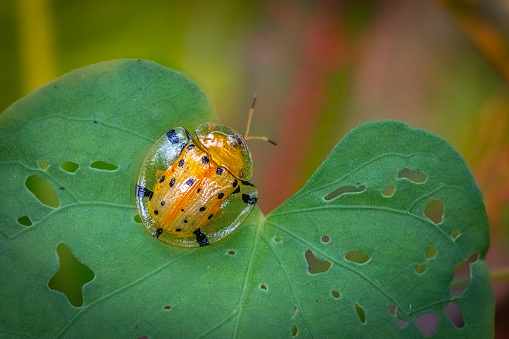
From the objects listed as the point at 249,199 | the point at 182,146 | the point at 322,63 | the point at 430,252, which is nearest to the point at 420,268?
the point at 430,252

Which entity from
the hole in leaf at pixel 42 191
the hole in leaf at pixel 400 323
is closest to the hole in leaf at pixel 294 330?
Answer: the hole in leaf at pixel 400 323

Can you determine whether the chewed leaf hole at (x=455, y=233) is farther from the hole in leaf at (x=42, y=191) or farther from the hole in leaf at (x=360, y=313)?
the hole in leaf at (x=42, y=191)

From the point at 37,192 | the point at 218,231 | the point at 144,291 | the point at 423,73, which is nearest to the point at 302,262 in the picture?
the point at 218,231

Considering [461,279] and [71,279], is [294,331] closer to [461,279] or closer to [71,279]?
[461,279]

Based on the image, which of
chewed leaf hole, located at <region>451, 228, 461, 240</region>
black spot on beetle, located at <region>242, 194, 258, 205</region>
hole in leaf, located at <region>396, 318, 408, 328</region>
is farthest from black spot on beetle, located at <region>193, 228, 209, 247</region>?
chewed leaf hole, located at <region>451, 228, 461, 240</region>

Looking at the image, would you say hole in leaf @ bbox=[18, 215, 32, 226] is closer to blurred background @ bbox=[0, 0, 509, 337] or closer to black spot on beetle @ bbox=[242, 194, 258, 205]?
→ black spot on beetle @ bbox=[242, 194, 258, 205]
